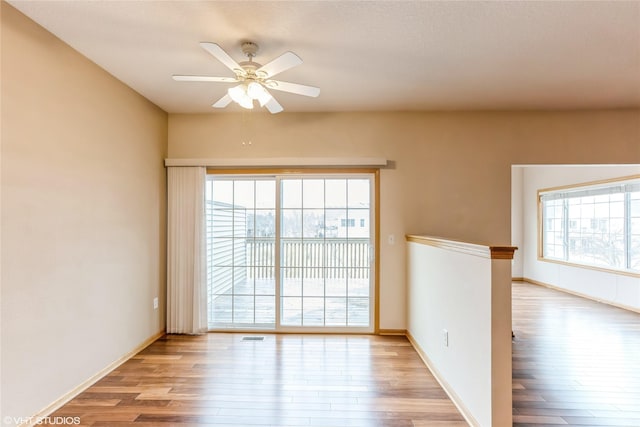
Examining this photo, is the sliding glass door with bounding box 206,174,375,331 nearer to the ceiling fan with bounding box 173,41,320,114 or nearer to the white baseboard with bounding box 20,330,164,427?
the white baseboard with bounding box 20,330,164,427

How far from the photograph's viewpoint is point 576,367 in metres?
2.82

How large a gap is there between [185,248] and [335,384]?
2.26m

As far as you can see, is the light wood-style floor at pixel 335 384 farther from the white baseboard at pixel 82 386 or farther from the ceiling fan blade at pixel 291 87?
the ceiling fan blade at pixel 291 87

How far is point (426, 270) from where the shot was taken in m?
2.96

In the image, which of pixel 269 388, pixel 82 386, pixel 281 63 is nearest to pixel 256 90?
pixel 281 63

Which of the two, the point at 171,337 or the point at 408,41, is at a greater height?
the point at 408,41

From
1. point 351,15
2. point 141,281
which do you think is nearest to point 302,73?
point 351,15

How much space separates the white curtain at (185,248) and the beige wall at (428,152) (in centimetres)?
43

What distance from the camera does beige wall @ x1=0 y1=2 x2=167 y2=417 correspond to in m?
1.90

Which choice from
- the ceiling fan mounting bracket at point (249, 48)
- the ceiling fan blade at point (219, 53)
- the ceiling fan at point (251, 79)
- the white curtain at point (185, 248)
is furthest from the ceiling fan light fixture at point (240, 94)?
the white curtain at point (185, 248)

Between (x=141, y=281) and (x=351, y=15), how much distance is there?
3093 millimetres

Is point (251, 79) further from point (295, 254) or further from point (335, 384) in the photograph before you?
point (335, 384)

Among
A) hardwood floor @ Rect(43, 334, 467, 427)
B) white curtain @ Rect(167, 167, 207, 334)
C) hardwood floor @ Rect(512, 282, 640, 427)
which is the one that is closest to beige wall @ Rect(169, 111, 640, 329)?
white curtain @ Rect(167, 167, 207, 334)

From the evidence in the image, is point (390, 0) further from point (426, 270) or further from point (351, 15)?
point (426, 270)
